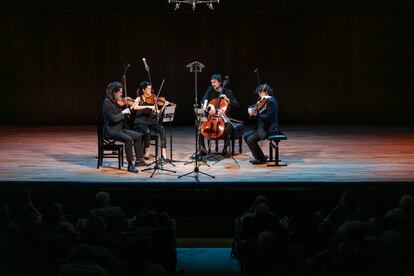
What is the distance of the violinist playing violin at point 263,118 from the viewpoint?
10.7 metres

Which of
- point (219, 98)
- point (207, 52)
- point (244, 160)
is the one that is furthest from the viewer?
point (207, 52)

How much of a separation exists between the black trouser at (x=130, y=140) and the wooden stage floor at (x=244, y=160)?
29 cm

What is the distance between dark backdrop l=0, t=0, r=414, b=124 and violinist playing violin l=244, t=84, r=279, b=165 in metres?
5.10

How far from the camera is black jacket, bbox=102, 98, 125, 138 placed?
10203mm

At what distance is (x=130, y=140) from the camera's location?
10305 mm

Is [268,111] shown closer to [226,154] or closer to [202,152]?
[226,154]

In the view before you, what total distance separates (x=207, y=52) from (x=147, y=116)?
4.94 meters
